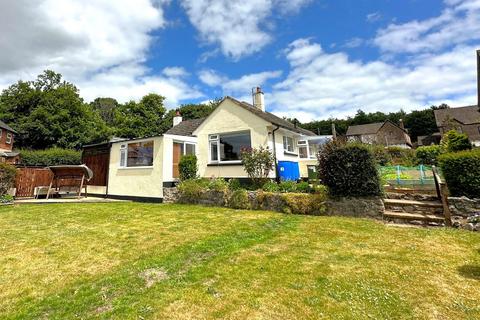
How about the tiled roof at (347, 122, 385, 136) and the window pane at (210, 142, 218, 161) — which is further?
the tiled roof at (347, 122, 385, 136)

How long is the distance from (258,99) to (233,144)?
5985 millimetres

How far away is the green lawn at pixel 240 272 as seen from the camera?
306cm

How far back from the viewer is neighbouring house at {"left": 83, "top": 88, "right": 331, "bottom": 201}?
44.4 ft

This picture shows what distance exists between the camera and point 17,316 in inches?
117

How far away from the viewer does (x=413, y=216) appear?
7309mm

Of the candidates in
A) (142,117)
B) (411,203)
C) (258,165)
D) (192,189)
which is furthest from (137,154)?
(142,117)

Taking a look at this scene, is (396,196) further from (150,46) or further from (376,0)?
(150,46)

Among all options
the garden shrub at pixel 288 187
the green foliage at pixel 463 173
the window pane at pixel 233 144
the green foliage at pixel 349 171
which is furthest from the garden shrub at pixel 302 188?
the window pane at pixel 233 144

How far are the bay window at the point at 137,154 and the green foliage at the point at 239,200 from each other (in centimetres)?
611

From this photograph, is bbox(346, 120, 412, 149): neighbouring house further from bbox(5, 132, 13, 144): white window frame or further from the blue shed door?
bbox(5, 132, 13, 144): white window frame

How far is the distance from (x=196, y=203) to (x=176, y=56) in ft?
37.9

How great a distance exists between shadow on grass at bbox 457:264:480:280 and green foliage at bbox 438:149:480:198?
3577 mm

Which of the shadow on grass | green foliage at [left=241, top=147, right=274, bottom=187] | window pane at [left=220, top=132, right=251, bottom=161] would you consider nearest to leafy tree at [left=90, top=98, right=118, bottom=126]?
window pane at [left=220, top=132, right=251, bottom=161]

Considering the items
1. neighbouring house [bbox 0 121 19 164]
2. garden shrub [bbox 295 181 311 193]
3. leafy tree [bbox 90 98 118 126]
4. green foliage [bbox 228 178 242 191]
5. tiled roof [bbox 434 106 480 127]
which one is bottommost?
garden shrub [bbox 295 181 311 193]
